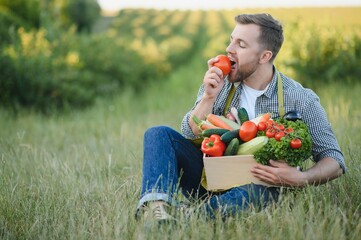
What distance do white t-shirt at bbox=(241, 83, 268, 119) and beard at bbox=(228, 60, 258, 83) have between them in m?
0.12

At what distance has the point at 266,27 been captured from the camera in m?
3.39

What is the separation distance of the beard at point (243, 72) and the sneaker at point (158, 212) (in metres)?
1.02

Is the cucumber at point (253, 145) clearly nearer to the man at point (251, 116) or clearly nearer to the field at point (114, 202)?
the man at point (251, 116)

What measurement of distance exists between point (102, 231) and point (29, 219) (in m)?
0.66

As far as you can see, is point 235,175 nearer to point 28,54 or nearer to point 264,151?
point 264,151

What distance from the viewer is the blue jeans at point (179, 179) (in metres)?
3.02

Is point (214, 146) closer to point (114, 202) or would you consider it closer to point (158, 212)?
point (158, 212)

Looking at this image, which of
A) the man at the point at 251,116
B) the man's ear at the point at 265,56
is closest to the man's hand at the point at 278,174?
the man at the point at 251,116

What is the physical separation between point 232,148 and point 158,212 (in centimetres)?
60

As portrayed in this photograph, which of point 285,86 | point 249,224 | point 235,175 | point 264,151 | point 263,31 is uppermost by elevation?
point 263,31

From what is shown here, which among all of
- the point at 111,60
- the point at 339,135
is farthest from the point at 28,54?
the point at 339,135

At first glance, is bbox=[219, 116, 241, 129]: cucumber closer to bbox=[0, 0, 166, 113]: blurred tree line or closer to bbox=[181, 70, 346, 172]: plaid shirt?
bbox=[181, 70, 346, 172]: plaid shirt

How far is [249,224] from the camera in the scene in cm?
282

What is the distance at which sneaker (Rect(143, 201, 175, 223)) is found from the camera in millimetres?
2861
